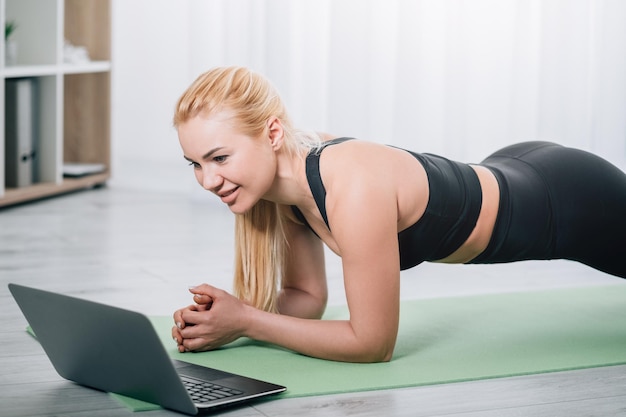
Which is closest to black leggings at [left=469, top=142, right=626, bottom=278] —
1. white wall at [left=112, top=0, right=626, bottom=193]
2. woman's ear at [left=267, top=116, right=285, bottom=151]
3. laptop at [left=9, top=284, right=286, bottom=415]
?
woman's ear at [left=267, top=116, right=285, bottom=151]

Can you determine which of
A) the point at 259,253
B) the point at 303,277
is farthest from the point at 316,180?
the point at 303,277

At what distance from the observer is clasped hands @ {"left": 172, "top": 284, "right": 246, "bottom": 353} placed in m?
1.70

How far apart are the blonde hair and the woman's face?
16 millimetres

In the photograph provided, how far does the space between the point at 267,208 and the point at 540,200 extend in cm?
51

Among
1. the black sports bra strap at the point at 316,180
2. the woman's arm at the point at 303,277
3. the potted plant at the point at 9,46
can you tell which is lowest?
the woman's arm at the point at 303,277

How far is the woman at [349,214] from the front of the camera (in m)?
1.63

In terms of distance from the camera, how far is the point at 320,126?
370cm

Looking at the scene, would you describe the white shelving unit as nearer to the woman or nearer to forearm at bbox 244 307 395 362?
the woman

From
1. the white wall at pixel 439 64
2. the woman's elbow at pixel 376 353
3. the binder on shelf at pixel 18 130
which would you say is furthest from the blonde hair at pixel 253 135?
the binder on shelf at pixel 18 130

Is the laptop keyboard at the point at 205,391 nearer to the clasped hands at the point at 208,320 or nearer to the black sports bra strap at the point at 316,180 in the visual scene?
the clasped hands at the point at 208,320

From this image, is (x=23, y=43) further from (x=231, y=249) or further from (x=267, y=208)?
(x=267, y=208)

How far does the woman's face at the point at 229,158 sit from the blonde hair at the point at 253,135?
16 millimetres

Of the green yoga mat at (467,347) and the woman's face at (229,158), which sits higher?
the woman's face at (229,158)

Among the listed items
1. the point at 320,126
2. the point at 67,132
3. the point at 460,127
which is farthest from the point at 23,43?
the point at 460,127
